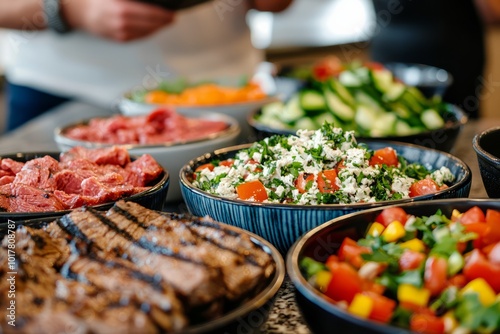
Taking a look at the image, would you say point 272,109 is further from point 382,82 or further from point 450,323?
point 450,323

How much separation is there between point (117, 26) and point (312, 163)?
2052mm

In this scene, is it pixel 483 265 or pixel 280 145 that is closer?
pixel 483 265

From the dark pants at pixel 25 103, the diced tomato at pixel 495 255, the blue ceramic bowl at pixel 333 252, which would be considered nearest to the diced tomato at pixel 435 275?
the diced tomato at pixel 495 255

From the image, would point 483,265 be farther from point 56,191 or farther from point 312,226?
point 56,191

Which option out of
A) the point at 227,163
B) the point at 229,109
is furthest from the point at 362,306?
the point at 229,109

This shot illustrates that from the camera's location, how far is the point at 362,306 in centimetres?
114

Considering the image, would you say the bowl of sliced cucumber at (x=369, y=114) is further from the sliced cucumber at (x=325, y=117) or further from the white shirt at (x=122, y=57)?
the white shirt at (x=122, y=57)

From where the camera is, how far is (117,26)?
3.45m

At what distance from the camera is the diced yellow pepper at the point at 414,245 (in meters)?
1.34

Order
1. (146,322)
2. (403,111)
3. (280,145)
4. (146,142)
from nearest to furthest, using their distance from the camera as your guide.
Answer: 1. (146,322)
2. (280,145)
3. (146,142)
4. (403,111)

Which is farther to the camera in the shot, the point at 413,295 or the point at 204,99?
the point at 204,99

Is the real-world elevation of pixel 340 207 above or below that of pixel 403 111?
above

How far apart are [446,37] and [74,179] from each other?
4257 millimetres

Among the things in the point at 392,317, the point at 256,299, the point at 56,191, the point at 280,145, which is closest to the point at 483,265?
the point at 392,317
